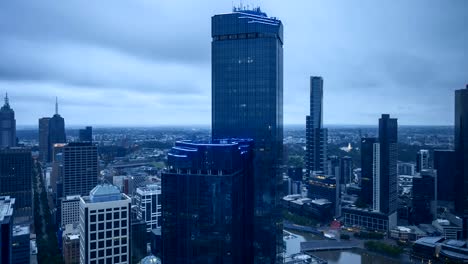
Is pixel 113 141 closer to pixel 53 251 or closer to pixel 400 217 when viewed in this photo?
pixel 53 251

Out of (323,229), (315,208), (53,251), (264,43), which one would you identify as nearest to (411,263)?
(323,229)

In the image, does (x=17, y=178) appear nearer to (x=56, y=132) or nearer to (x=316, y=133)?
(x=56, y=132)

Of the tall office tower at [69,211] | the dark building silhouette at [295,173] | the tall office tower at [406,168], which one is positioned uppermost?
the tall office tower at [406,168]

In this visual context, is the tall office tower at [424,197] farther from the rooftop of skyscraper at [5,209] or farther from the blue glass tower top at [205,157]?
the rooftop of skyscraper at [5,209]

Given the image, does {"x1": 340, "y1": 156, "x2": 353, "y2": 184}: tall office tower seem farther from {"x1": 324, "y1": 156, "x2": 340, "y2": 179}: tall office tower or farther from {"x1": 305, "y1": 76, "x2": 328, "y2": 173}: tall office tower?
{"x1": 305, "y1": 76, "x2": 328, "y2": 173}: tall office tower

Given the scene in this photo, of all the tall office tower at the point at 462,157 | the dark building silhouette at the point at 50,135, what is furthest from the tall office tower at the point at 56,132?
the tall office tower at the point at 462,157


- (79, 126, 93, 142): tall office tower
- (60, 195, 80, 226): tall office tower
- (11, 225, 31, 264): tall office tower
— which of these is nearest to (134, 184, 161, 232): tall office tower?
(60, 195, 80, 226): tall office tower

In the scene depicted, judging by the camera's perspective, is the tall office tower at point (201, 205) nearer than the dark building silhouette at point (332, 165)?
Yes
